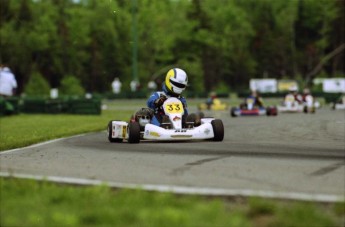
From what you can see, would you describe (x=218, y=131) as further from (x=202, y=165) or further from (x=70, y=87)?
(x=70, y=87)

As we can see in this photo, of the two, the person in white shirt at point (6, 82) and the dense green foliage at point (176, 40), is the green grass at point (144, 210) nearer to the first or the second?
the person in white shirt at point (6, 82)

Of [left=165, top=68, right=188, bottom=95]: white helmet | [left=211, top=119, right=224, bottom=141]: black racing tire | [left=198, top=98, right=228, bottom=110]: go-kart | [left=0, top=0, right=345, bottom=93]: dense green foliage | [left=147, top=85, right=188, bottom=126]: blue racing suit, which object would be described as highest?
[left=0, top=0, right=345, bottom=93]: dense green foliage

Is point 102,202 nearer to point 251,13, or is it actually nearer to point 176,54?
point 176,54

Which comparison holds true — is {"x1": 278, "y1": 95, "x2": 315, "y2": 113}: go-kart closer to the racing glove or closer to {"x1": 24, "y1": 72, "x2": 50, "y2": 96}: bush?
the racing glove

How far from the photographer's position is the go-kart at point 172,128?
12922 millimetres

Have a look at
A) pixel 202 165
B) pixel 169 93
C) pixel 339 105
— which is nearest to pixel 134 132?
pixel 169 93

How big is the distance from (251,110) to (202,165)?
57.1 feet

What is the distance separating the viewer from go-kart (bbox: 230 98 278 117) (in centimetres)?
2558

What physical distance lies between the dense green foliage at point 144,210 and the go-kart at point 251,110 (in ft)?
62.3

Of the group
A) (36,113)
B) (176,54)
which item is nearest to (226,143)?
(36,113)

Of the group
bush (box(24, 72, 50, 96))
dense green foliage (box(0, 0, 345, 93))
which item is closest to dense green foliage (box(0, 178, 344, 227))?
bush (box(24, 72, 50, 96))

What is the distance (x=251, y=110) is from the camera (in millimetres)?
25984

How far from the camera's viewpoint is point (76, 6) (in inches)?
2950

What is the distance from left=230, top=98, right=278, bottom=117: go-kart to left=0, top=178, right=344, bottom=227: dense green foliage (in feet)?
62.3
